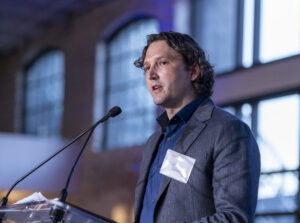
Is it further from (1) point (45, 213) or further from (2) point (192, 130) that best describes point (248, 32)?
(1) point (45, 213)

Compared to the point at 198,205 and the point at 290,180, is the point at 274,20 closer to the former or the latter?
the point at 290,180

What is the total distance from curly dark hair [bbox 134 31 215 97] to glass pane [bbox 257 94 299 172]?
15.2 feet

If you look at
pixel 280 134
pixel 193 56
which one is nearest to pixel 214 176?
pixel 193 56

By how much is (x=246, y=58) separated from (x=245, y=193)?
19.9ft

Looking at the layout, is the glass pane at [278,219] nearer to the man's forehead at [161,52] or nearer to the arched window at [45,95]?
the man's forehead at [161,52]

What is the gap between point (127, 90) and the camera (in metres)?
10.4

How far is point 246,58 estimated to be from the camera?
24.6ft

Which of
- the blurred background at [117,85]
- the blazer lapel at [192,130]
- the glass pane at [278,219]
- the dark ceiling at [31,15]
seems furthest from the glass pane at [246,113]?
the blazer lapel at [192,130]

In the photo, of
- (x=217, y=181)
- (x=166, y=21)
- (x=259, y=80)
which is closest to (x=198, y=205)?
(x=217, y=181)

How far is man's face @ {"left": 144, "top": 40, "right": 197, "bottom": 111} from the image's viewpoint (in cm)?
205

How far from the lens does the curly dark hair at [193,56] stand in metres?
2.14

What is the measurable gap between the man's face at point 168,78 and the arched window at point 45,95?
32.6 ft

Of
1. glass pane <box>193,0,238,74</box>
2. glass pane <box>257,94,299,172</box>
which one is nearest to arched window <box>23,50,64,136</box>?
glass pane <box>193,0,238,74</box>

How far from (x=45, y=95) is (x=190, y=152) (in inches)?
439
